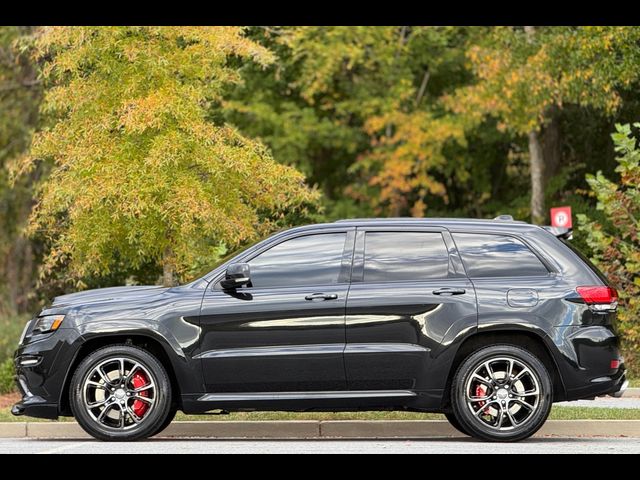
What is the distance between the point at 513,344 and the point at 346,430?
5.76 ft

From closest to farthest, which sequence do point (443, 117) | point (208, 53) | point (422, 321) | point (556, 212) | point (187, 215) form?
1. point (422, 321)
2. point (187, 215)
3. point (208, 53)
4. point (556, 212)
5. point (443, 117)

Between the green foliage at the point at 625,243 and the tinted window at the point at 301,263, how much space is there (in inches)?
302

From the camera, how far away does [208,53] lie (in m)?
15.9

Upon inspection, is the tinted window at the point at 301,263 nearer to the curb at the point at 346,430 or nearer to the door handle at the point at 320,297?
the door handle at the point at 320,297

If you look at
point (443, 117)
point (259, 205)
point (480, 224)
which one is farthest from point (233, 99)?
point (480, 224)

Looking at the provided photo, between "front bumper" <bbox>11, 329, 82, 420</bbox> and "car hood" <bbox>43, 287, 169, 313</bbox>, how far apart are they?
254 mm

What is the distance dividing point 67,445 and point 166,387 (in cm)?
96

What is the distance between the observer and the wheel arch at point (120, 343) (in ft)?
35.1

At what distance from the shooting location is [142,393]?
10648 mm

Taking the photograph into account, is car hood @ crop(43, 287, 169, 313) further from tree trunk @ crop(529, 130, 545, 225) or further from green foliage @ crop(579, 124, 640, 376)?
tree trunk @ crop(529, 130, 545, 225)

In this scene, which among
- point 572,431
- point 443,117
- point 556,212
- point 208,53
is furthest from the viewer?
point 443,117

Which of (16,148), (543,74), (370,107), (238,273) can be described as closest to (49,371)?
(238,273)

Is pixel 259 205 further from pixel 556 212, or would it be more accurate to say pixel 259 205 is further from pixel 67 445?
pixel 556 212

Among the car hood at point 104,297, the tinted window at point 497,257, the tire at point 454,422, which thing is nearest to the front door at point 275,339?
the car hood at point 104,297
